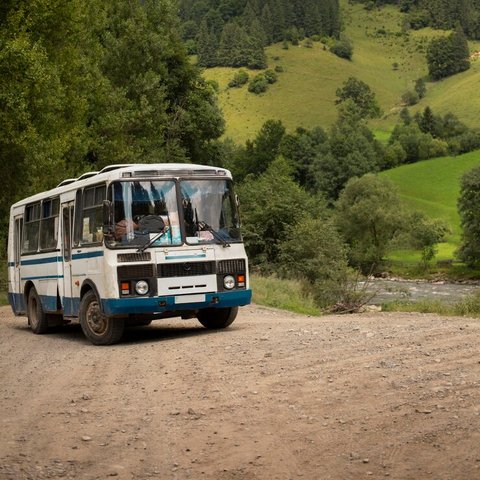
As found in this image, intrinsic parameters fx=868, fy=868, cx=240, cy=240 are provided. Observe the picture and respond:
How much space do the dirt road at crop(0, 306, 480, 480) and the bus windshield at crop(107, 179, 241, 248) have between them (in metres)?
2.20

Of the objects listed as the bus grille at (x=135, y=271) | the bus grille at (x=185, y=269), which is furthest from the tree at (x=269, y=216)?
the bus grille at (x=135, y=271)

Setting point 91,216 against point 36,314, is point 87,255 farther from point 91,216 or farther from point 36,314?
point 36,314

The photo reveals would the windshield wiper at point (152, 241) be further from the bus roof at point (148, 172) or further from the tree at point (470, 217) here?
the tree at point (470, 217)

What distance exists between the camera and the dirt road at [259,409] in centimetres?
Result: 730

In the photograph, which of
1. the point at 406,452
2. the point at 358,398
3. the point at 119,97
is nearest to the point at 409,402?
the point at 358,398

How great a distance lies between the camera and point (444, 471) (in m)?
6.81

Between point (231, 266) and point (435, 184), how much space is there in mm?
123456

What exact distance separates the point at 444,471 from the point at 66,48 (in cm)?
3191

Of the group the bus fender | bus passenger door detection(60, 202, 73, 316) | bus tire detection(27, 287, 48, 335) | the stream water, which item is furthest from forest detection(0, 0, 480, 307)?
the bus fender

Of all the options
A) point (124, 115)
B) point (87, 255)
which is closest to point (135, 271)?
point (87, 255)

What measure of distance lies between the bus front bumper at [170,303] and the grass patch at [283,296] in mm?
10948

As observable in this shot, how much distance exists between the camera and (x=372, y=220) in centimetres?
9012

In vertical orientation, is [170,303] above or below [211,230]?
below

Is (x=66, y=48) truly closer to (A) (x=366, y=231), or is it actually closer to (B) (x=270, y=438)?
(B) (x=270, y=438)
